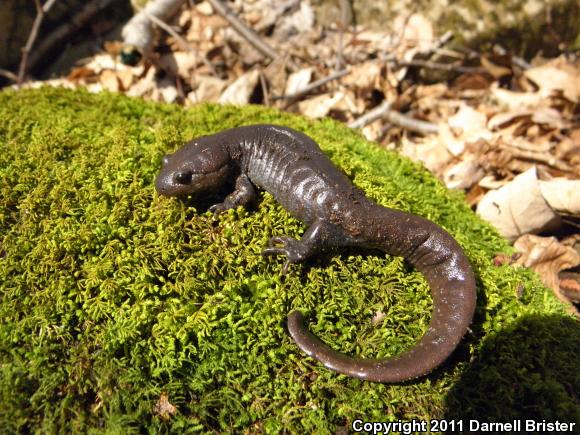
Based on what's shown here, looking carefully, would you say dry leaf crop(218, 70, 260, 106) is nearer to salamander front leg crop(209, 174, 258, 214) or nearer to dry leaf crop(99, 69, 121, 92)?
dry leaf crop(99, 69, 121, 92)

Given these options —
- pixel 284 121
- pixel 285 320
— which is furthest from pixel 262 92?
pixel 285 320

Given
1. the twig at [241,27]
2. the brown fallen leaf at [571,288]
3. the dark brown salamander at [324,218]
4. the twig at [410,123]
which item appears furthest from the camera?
the twig at [241,27]

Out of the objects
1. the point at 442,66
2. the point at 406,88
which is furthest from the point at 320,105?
the point at 442,66

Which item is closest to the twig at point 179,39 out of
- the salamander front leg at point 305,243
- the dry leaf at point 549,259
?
the salamander front leg at point 305,243

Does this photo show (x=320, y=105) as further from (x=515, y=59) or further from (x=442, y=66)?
(x=515, y=59)

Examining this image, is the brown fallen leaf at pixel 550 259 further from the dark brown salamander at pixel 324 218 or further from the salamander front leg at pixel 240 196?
the salamander front leg at pixel 240 196

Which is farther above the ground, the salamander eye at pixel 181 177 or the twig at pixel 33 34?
the twig at pixel 33 34
